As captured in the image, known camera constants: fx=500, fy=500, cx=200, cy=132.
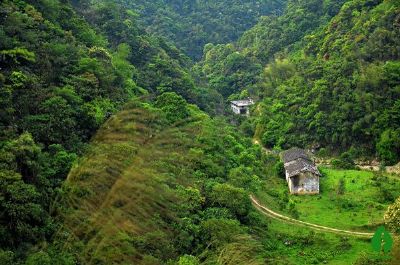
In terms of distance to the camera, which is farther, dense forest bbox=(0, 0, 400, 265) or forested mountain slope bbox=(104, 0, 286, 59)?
forested mountain slope bbox=(104, 0, 286, 59)

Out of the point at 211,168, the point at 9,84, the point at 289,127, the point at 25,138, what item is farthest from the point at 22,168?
the point at 289,127

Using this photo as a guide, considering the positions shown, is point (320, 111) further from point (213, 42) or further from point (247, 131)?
Answer: point (213, 42)

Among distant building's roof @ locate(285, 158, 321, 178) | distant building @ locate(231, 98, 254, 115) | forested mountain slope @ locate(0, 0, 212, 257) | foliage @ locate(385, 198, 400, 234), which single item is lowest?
distant building @ locate(231, 98, 254, 115)

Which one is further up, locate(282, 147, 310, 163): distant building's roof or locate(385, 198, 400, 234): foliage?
locate(385, 198, 400, 234): foliage

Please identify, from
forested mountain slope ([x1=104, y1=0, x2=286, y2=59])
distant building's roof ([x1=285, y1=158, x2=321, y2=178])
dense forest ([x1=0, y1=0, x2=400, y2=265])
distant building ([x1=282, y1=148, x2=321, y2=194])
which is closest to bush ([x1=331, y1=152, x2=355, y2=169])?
dense forest ([x1=0, y1=0, x2=400, y2=265])

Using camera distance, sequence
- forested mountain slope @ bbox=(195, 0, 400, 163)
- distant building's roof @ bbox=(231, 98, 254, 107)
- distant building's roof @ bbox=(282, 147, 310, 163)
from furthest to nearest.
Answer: distant building's roof @ bbox=(231, 98, 254, 107) → forested mountain slope @ bbox=(195, 0, 400, 163) → distant building's roof @ bbox=(282, 147, 310, 163)

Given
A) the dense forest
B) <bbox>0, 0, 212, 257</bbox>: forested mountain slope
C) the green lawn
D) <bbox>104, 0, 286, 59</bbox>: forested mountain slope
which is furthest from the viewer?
<bbox>104, 0, 286, 59</bbox>: forested mountain slope

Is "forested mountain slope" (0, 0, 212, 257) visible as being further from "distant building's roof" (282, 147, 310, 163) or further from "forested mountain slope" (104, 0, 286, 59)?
"forested mountain slope" (104, 0, 286, 59)
